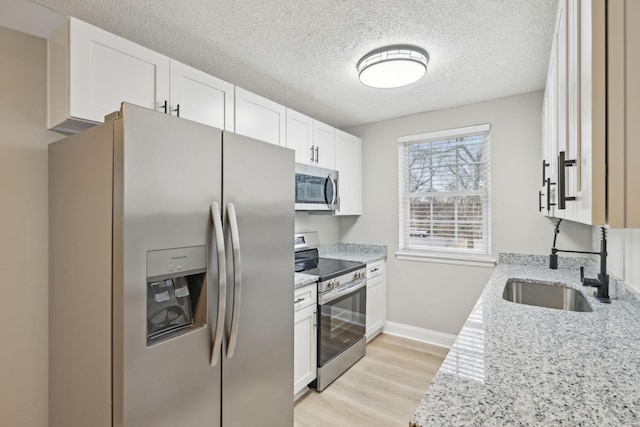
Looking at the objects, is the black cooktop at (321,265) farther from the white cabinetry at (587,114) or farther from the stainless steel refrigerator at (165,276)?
the white cabinetry at (587,114)

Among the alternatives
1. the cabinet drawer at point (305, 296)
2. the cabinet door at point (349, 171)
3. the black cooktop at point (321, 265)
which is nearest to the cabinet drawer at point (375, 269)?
the black cooktop at point (321, 265)

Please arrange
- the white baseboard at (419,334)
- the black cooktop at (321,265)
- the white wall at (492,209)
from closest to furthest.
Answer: the black cooktop at (321,265), the white wall at (492,209), the white baseboard at (419,334)

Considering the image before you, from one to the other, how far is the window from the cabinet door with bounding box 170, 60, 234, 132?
6.89ft

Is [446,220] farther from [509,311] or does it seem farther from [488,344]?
[488,344]

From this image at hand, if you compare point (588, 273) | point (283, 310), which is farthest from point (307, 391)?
point (588, 273)

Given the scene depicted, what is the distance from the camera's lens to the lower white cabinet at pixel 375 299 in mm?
3248

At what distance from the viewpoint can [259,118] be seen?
2.38 metres

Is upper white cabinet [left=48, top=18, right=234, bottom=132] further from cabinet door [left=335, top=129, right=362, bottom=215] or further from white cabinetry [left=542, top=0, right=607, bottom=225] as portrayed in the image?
white cabinetry [left=542, top=0, right=607, bottom=225]

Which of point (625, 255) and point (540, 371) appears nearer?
point (540, 371)

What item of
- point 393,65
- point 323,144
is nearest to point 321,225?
point 323,144

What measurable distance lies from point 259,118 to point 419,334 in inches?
110

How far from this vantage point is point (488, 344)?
1.14 metres

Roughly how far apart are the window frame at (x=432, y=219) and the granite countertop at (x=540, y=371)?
1557mm

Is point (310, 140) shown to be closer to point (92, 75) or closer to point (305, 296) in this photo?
point (305, 296)
